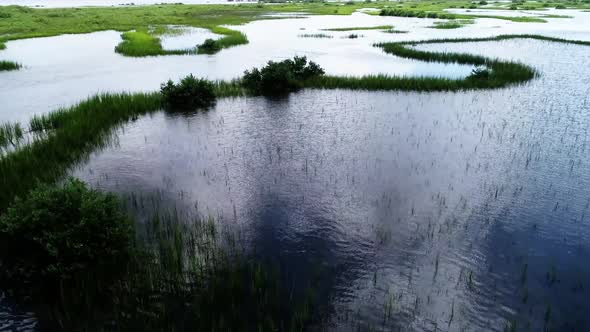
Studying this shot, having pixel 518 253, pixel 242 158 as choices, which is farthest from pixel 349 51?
pixel 518 253

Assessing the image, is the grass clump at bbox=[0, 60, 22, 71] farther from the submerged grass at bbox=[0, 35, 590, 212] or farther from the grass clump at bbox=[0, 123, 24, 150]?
the grass clump at bbox=[0, 123, 24, 150]

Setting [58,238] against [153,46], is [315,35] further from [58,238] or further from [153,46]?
[58,238]

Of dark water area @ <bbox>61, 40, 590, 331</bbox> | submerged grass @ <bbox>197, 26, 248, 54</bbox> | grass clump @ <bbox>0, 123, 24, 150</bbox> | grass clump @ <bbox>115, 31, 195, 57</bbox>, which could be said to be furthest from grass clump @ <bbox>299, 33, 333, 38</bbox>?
grass clump @ <bbox>0, 123, 24, 150</bbox>

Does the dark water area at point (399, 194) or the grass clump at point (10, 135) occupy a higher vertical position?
the grass clump at point (10, 135)

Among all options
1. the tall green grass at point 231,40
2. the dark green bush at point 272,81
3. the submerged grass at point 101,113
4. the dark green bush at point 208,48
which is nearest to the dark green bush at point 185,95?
the submerged grass at point 101,113

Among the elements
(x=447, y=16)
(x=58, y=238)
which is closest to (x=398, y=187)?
(x=58, y=238)

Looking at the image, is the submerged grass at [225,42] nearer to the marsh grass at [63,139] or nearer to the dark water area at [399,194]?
the marsh grass at [63,139]
